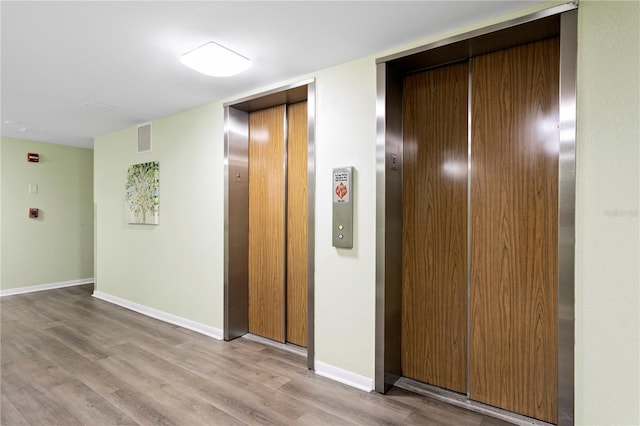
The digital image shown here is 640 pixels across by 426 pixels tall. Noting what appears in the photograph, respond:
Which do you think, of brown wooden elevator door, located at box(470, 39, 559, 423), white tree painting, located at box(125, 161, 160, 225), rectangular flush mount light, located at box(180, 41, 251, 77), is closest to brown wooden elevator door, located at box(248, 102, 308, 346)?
rectangular flush mount light, located at box(180, 41, 251, 77)

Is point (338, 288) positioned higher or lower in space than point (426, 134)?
lower

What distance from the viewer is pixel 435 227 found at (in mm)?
2709

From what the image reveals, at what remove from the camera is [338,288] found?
2.91 meters

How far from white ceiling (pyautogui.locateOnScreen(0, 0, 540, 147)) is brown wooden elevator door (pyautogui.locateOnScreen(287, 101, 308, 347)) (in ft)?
1.71

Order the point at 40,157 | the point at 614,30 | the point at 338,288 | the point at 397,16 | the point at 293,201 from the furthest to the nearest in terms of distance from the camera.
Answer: the point at 40,157
the point at 293,201
the point at 338,288
the point at 397,16
the point at 614,30

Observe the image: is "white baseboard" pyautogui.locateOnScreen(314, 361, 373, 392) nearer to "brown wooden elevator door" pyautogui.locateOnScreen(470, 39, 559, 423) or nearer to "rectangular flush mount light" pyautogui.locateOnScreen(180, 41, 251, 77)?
"brown wooden elevator door" pyautogui.locateOnScreen(470, 39, 559, 423)

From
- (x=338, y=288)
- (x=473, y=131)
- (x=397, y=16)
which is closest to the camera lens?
(x=397, y=16)

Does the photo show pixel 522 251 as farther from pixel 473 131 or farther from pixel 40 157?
pixel 40 157

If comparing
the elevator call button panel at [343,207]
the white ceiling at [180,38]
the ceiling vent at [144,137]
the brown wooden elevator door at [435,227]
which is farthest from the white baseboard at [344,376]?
the ceiling vent at [144,137]

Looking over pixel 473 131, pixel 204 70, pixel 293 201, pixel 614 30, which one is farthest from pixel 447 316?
pixel 204 70

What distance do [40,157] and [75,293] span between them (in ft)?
7.97

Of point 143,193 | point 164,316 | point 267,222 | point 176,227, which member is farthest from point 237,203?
point 164,316

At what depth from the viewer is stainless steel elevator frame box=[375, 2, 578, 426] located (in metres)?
1.97

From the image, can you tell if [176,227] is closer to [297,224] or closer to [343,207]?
[297,224]
